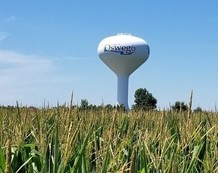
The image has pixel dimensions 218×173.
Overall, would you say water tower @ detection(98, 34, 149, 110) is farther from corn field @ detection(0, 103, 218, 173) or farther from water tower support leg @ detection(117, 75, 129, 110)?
corn field @ detection(0, 103, 218, 173)

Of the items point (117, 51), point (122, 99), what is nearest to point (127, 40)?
point (117, 51)

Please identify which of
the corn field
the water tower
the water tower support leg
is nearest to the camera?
the corn field

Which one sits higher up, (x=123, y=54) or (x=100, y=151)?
(x=123, y=54)

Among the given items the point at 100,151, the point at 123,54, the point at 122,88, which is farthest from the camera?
the point at 122,88

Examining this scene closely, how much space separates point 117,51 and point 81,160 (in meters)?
47.5

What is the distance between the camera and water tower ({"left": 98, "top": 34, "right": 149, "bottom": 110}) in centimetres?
4919

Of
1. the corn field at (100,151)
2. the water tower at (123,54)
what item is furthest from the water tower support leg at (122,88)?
the corn field at (100,151)

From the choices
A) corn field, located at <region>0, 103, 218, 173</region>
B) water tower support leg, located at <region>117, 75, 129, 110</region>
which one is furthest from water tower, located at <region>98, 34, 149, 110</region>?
corn field, located at <region>0, 103, 218, 173</region>

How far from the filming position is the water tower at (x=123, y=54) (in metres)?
49.2

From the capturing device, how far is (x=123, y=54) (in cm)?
4912

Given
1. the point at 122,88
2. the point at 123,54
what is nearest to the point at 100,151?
the point at 123,54

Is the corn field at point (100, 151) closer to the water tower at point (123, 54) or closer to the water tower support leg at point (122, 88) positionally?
the water tower at point (123, 54)

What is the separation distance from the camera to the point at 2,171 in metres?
1.74

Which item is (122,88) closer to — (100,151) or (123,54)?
(123,54)
